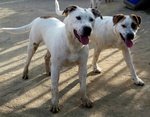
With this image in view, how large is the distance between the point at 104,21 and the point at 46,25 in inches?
39.6

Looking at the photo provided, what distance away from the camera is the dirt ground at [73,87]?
14.8 ft

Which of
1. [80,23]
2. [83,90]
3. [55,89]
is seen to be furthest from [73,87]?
[80,23]

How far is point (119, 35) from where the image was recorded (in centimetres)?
506

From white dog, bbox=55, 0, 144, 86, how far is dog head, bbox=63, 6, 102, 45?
761 millimetres

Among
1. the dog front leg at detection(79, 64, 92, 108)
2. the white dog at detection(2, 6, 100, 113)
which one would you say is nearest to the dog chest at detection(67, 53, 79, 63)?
the white dog at detection(2, 6, 100, 113)

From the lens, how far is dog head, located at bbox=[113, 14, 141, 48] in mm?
4820

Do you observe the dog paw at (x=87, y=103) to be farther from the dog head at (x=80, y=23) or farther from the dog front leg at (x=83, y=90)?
the dog head at (x=80, y=23)

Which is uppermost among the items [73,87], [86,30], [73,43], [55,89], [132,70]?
[86,30]

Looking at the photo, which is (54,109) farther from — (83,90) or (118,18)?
(118,18)

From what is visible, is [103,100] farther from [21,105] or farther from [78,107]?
[21,105]

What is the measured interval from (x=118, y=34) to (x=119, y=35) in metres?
0.03

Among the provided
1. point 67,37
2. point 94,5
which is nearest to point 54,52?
point 67,37

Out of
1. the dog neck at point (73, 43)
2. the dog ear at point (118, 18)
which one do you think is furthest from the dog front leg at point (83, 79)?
the dog ear at point (118, 18)

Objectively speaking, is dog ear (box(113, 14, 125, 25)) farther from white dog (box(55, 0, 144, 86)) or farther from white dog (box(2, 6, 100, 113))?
white dog (box(2, 6, 100, 113))
